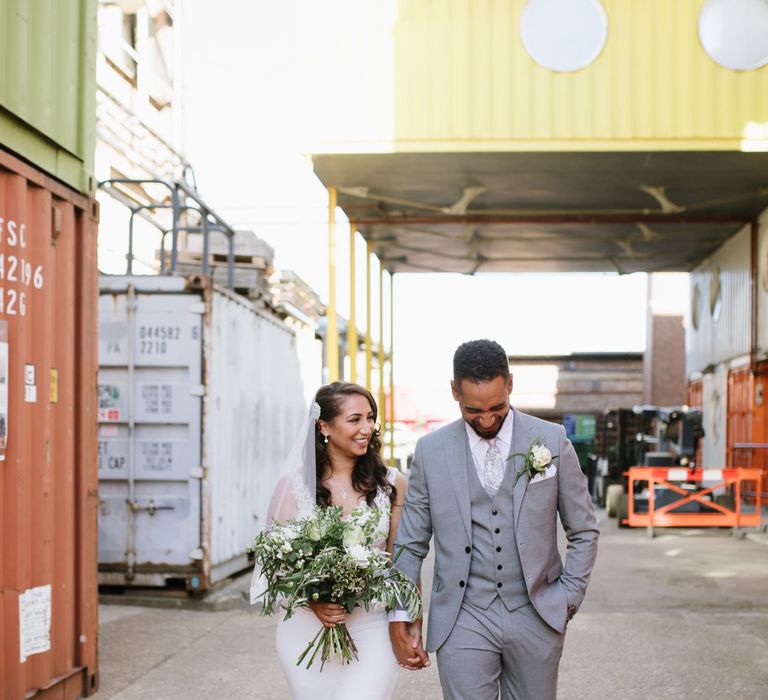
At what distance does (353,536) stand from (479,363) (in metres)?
0.75

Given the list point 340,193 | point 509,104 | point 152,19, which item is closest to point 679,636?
point 509,104

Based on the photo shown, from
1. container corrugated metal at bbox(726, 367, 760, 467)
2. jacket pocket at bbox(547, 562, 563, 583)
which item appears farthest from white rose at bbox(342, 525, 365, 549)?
container corrugated metal at bbox(726, 367, 760, 467)

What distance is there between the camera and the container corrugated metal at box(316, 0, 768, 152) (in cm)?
1518

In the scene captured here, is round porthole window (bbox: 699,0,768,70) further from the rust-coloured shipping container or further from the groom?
the rust-coloured shipping container

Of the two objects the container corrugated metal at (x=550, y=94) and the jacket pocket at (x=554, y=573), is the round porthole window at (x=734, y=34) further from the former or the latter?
the jacket pocket at (x=554, y=573)

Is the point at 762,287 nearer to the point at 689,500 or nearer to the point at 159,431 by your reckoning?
the point at 689,500

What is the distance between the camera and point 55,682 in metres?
6.23

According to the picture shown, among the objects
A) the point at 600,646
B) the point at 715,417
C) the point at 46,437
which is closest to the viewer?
the point at 46,437

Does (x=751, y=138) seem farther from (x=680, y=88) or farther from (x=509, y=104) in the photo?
(x=509, y=104)

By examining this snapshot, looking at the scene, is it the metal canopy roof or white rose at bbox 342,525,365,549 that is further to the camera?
the metal canopy roof

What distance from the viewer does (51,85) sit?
255 inches

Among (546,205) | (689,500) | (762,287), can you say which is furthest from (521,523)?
(762,287)

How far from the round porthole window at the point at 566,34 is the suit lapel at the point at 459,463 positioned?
12186 mm

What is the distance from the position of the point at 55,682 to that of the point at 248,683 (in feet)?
4.41
